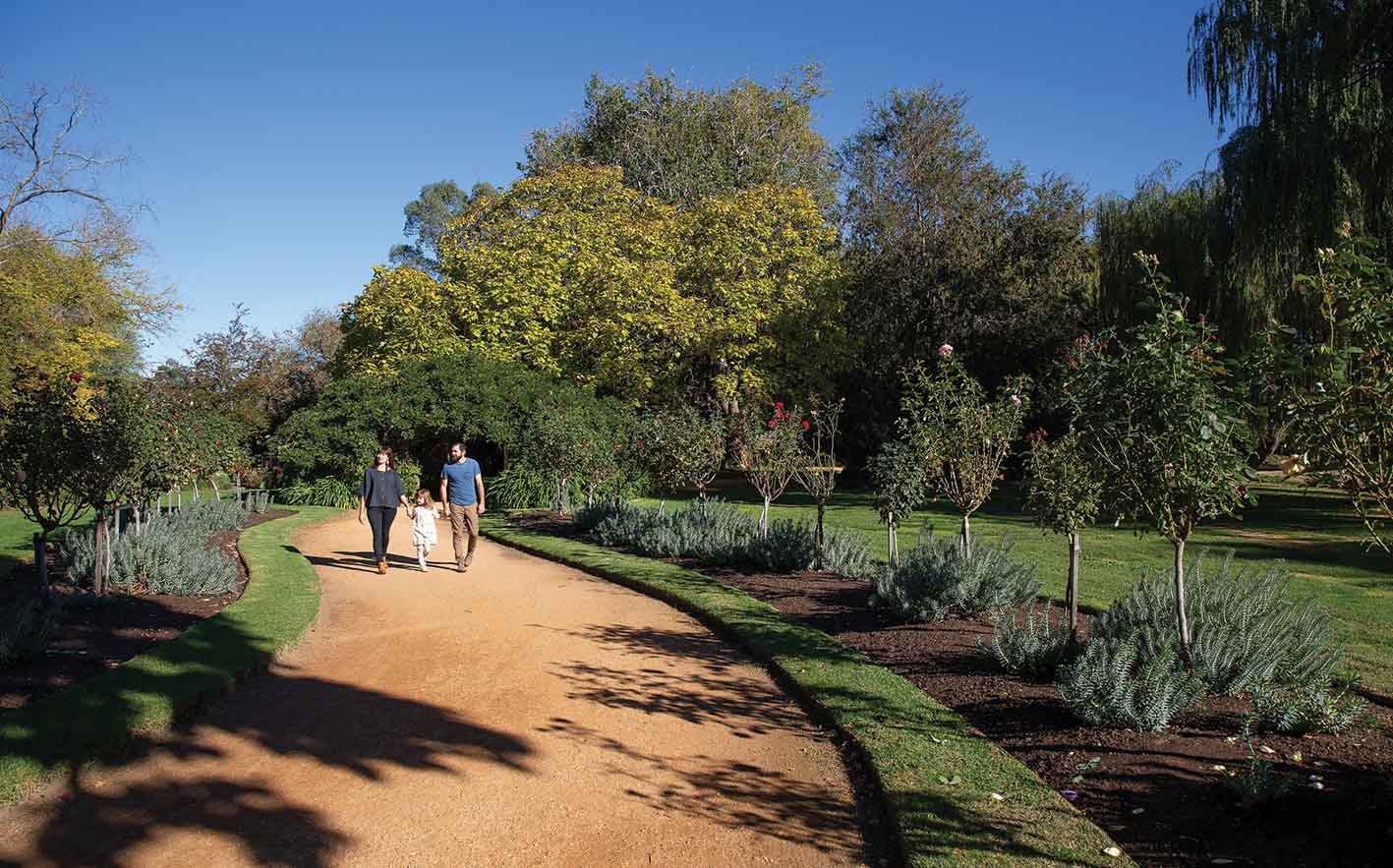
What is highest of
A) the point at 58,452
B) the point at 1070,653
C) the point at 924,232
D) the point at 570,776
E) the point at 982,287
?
the point at 924,232

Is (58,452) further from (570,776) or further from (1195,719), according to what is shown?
(1195,719)

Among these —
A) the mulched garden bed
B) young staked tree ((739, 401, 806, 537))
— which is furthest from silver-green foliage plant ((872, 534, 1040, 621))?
young staked tree ((739, 401, 806, 537))

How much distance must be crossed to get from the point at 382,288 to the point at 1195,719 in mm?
24965

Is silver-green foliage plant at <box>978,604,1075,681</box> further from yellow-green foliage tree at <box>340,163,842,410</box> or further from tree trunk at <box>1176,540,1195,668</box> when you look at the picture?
yellow-green foliage tree at <box>340,163,842,410</box>

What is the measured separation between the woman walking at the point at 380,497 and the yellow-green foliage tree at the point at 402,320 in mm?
12699

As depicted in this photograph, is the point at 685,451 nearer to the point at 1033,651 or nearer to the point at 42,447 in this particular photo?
the point at 42,447

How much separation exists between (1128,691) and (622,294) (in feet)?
70.8

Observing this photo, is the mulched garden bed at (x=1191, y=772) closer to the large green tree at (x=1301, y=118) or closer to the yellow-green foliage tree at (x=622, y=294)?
the large green tree at (x=1301, y=118)

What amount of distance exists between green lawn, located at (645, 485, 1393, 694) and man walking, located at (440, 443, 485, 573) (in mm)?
5509

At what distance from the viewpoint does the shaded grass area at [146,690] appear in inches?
211

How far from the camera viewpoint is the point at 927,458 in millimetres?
9820

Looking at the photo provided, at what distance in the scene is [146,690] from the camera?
21.4ft

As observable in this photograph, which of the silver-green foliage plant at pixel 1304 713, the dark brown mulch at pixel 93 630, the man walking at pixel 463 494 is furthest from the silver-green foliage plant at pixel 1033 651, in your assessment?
the man walking at pixel 463 494

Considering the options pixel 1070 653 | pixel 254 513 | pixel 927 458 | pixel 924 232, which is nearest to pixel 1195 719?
pixel 1070 653
